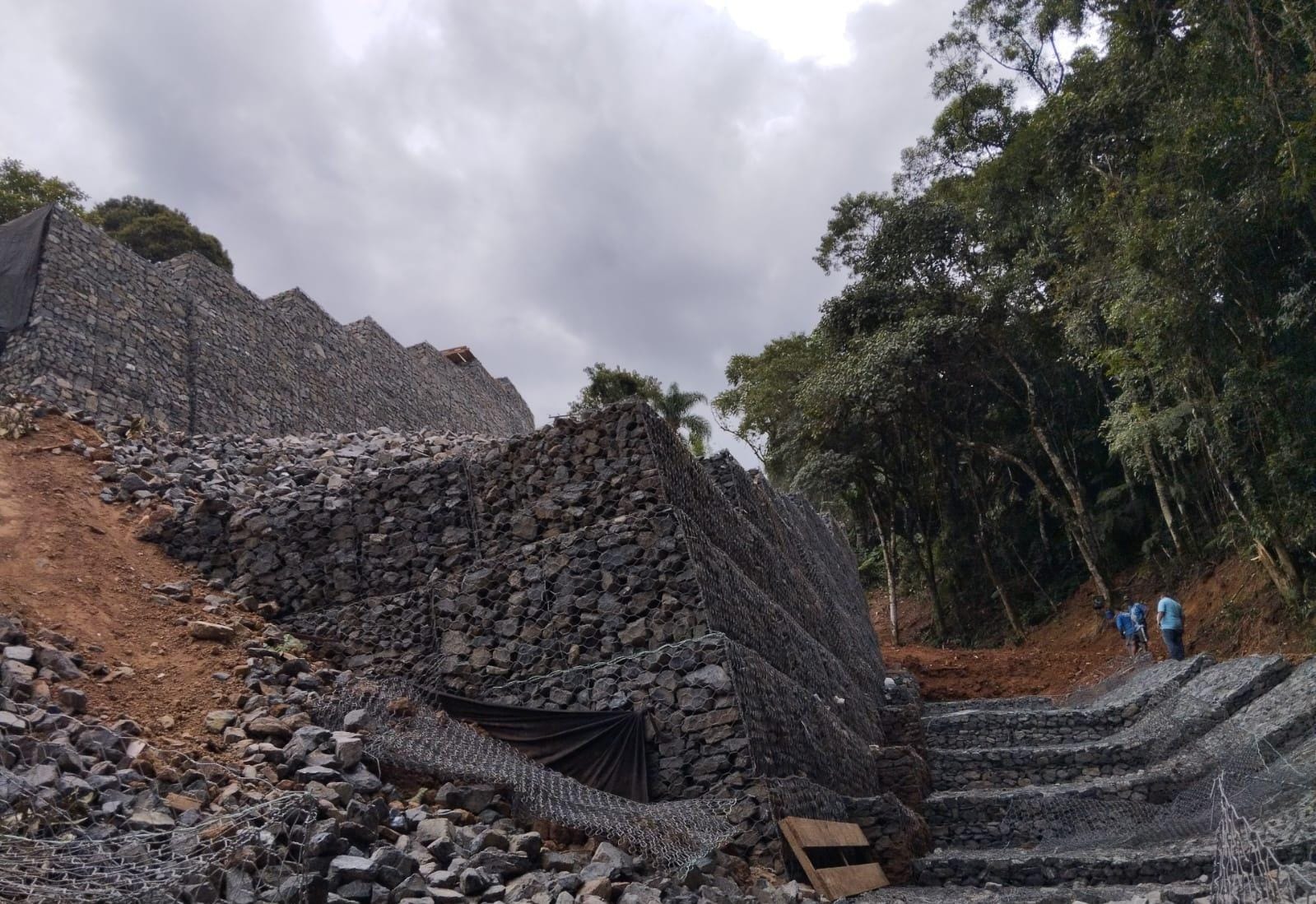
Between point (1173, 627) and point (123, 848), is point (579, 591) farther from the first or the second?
point (1173, 627)

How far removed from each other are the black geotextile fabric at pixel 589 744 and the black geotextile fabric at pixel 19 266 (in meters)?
9.36

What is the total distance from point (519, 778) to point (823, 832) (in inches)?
89.1

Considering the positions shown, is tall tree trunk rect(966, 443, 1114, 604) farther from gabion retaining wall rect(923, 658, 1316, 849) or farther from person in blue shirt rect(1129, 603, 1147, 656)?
gabion retaining wall rect(923, 658, 1316, 849)

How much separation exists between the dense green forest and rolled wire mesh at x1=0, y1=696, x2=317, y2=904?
34.4ft

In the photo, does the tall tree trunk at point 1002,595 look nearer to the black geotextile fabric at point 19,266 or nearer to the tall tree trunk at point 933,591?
the tall tree trunk at point 933,591

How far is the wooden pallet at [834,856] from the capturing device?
6057mm

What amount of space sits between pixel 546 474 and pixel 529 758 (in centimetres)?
259

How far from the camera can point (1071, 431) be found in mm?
22391

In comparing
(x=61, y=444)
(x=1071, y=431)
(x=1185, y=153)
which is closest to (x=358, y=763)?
(x=61, y=444)

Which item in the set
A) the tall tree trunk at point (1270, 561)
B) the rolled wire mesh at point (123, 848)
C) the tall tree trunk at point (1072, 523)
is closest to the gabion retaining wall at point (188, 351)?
Answer: the rolled wire mesh at point (123, 848)

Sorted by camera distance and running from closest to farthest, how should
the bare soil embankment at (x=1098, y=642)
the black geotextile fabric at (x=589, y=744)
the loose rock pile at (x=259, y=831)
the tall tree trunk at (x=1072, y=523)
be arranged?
the loose rock pile at (x=259, y=831) → the black geotextile fabric at (x=589, y=744) → the bare soil embankment at (x=1098, y=642) → the tall tree trunk at (x=1072, y=523)

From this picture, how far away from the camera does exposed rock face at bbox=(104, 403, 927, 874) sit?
22.3 feet

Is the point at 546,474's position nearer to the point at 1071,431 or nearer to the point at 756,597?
the point at 756,597

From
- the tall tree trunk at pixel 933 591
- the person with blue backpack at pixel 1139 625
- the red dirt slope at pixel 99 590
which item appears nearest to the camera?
the red dirt slope at pixel 99 590
